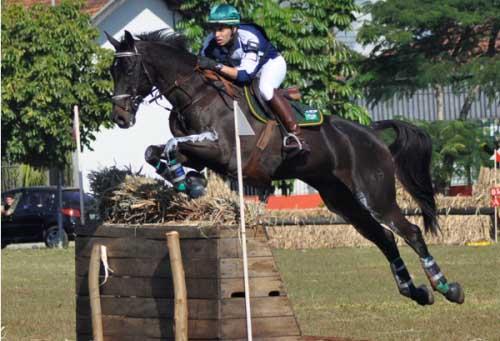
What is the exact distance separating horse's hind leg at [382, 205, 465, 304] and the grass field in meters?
0.29

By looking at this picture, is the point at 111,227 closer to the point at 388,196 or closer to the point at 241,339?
the point at 241,339

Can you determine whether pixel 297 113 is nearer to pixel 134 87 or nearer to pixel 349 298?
pixel 134 87

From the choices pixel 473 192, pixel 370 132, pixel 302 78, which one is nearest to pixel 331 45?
pixel 302 78

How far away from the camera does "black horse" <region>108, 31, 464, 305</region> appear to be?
31.8 ft

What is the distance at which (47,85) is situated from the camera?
2545 centimetres

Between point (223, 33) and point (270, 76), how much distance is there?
0.60 meters

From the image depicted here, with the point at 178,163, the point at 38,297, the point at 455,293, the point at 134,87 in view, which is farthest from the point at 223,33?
the point at 38,297

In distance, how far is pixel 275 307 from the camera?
8203mm

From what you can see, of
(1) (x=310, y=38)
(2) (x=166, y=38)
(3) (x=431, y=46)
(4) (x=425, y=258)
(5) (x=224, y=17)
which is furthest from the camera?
(3) (x=431, y=46)

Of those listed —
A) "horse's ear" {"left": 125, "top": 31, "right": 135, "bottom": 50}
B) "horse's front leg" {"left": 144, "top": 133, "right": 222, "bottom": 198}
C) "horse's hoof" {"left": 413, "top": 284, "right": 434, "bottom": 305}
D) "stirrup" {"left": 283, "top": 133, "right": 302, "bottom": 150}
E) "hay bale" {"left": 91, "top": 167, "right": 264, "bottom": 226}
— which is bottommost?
"horse's hoof" {"left": 413, "top": 284, "right": 434, "bottom": 305}

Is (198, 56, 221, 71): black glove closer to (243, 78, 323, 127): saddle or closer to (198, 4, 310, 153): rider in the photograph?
(198, 4, 310, 153): rider

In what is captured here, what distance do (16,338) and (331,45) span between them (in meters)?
19.5

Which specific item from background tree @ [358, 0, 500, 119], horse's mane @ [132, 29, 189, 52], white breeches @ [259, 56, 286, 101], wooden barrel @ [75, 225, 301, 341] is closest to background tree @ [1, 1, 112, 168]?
background tree @ [358, 0, 500, 119]

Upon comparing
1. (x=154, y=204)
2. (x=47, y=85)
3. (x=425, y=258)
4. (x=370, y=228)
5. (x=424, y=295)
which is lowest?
(x=424, y=295)
